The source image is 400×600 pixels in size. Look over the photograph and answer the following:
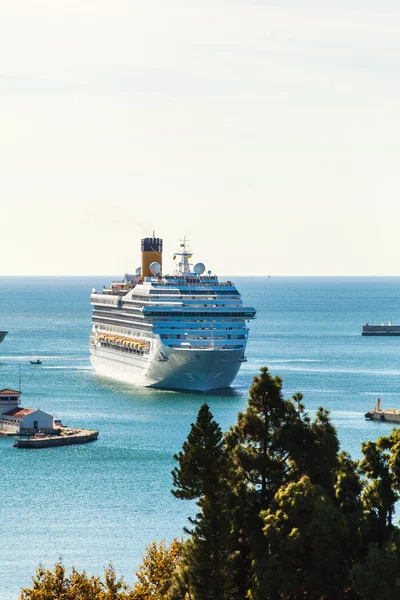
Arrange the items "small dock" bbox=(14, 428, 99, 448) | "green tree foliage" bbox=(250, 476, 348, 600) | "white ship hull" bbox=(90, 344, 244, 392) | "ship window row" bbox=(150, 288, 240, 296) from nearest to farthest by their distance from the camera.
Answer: "green tree foliage" bbox=(250, 476, 348, 600), "small dock" bbox=(14, 428, 99, 448), "white ship hull" bbox=(90, 344, 244, 392), "ship window row" bbox=(150, 288, 240, 296)

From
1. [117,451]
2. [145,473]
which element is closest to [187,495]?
[145,473]

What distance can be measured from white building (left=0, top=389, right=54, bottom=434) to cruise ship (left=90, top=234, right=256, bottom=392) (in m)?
16.4

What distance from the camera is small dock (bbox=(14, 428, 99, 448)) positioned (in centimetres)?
7662

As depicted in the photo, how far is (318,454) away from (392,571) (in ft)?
14.2

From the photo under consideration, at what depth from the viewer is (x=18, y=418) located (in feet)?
267

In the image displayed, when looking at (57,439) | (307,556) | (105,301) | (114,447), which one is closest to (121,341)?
(105,301)

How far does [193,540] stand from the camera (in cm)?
3306

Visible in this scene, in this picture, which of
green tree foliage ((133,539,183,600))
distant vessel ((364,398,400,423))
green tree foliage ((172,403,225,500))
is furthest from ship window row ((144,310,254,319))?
green tree foliage ((172,403,225,500))

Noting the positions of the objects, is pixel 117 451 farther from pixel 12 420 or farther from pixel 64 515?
pixel 64 515

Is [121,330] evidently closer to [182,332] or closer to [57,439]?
[182,332]

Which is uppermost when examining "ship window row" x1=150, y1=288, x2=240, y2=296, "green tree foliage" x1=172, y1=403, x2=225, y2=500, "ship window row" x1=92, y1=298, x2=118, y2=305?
"ship window row" x1=150, y1=288, x2=240, y2=296

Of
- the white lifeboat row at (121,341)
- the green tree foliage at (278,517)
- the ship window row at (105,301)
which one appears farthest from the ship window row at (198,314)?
the green tree foliage at (278,517)

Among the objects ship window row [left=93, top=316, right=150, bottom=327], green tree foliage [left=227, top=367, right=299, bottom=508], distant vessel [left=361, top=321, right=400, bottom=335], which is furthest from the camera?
distant vessel [left=361, top=321, right=400, bottom=335]

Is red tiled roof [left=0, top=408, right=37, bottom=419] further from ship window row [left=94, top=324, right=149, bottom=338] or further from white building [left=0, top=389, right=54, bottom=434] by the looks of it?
ship window row [left=94, top=324, right=149, bottom=338]
